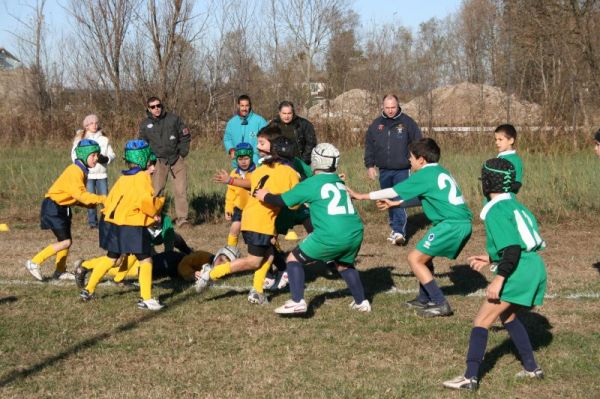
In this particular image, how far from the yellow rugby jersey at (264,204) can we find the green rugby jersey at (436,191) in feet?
3.66

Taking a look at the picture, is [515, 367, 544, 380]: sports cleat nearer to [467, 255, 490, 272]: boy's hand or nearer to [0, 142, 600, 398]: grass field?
[0, 142, 600, 398]: grass field

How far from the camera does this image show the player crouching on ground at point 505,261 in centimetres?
555

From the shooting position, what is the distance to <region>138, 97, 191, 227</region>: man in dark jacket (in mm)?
13031

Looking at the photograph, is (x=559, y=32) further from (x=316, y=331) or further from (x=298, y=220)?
(x=316, y=331)

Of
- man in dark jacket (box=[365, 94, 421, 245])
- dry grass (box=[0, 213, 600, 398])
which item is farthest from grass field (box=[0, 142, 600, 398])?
man in dark jacket (box=[365, 94, 421, 245])

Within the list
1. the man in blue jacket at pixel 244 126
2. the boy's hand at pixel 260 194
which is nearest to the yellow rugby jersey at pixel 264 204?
the boy's hand at pixel 260 194

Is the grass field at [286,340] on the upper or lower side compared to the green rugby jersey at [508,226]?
lower

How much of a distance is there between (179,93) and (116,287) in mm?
16471

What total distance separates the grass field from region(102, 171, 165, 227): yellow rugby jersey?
87 cm

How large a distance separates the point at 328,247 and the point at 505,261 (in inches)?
88.2

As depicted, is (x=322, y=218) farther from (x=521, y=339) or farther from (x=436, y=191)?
(x=521, y=339)

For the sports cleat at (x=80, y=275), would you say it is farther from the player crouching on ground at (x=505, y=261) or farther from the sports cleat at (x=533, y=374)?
the sports cleat at (x=533, y=374)

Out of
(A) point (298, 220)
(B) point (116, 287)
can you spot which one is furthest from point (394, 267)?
(B) point (116, 287)

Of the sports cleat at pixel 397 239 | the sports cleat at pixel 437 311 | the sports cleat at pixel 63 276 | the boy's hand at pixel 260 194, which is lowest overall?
the sports cleat at pixel 437 311
